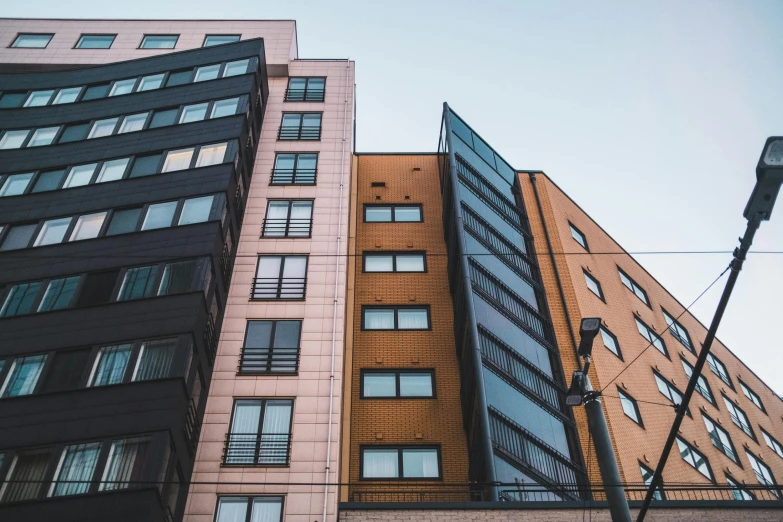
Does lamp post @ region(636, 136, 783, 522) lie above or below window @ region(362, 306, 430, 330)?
below

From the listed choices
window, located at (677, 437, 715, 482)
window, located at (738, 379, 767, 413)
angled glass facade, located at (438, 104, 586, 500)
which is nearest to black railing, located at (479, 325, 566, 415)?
angled glass facade, located at (438, 104, 586, 500)

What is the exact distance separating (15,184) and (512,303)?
20.6 meters

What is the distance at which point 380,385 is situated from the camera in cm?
2477

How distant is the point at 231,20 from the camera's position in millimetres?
39219

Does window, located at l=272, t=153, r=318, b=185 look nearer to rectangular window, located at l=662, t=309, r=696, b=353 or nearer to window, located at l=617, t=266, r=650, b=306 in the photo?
window, located at l=617, t=266, r=650, b=306

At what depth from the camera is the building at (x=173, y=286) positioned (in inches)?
687

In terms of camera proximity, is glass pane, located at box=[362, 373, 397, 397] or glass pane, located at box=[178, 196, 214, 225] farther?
glass pane, located at box=[362, 373, 397, 397]

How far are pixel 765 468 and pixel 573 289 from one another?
17.1 metres

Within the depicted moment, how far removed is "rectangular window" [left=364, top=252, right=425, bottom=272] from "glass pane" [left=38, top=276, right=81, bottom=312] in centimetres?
1189

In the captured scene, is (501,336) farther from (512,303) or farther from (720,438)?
(720,438)

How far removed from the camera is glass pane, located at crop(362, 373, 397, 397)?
965 inches

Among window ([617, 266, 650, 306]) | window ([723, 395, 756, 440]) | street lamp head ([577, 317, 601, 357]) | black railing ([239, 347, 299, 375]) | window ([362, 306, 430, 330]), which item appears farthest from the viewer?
window ([723, 395, 756, 440])

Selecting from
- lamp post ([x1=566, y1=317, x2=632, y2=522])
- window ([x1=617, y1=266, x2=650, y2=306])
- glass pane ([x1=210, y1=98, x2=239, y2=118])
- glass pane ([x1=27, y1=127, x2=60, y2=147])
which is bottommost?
lamp post ([x1=566, y1=317, x2=632, y2=522])

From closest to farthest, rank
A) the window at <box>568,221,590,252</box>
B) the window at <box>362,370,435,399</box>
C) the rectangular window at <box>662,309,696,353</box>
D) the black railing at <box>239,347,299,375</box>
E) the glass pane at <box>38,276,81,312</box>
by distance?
the glass pane at <box>38,276,81,312</box> → the black railing at <box>239,347,299,375</box> → the window at <box>362,370,435,399</box> → the window at <box>568,221,590,252</box> → the rectangular window at <box>662,309,696,353</box>
